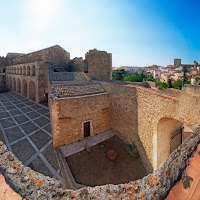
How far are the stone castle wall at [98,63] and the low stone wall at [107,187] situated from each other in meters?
14.8

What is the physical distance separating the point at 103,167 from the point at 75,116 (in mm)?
3767

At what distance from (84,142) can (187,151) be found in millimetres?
8009

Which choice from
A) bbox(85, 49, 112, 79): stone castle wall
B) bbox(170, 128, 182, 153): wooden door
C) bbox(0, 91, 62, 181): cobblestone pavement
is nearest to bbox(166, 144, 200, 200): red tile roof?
bbox(0, 91, 62, 181): cobblestone pavement

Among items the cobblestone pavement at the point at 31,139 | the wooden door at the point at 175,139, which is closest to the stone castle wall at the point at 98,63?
the cobblestone pavement at the point at 31,139

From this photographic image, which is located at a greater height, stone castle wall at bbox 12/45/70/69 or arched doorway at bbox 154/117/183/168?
stone castle wall at bbox 12/45/70/69

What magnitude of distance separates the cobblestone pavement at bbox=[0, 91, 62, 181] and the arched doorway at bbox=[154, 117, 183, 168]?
5.65 meters

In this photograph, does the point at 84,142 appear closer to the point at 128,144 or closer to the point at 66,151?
the point at 66,151

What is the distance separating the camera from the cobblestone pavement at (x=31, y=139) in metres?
6.77

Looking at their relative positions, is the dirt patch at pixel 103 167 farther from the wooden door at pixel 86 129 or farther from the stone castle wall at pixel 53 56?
the stone castle wall at pixel 53 56

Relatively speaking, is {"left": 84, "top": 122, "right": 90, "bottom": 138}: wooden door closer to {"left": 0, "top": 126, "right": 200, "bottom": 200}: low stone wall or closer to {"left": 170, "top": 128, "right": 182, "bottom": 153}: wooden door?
{"left": 170, "top": 128, "right": 182, "bottom": 153}: wooden door

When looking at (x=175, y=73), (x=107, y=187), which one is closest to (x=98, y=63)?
(x=107, y=187)

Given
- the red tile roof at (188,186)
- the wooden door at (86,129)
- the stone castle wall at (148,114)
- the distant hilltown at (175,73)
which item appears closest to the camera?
the red tile roof at (188,186)

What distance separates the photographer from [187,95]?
467 cm

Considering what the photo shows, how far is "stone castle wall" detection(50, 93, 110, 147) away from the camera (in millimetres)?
7801
